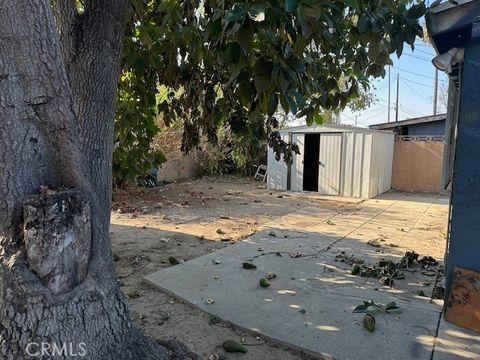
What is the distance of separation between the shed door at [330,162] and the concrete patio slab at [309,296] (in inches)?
246

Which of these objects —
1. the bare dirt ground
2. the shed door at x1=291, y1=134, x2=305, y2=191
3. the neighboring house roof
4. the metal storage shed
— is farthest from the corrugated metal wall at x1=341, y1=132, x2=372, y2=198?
the neighboring house roof

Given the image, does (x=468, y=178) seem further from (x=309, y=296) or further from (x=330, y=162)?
(x=330, y=162)

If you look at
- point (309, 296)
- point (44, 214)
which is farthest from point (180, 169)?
point (44, 214)

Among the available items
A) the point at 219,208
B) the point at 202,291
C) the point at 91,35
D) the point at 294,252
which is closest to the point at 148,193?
the point at 219,208

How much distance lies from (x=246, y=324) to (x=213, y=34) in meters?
2.25

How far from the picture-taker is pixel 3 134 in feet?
Result: 4.75

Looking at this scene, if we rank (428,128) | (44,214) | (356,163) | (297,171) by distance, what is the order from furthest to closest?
(428,128) → (297,171) → (356,163) → (44,214)

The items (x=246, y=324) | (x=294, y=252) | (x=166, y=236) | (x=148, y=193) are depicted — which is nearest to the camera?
(x=246, y=324)

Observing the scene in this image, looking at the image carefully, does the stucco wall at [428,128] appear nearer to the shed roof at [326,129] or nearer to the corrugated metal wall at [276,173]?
the shed roof at [326,129]

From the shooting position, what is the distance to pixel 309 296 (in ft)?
12.0

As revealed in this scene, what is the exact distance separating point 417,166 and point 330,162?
11.6 ft

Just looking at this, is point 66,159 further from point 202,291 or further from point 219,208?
point 219,208

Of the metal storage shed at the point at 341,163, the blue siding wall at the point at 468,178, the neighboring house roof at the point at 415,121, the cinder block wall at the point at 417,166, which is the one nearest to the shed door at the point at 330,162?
the metal storage shed at the point at 341,163

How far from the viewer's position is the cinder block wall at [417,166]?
12922 mm
